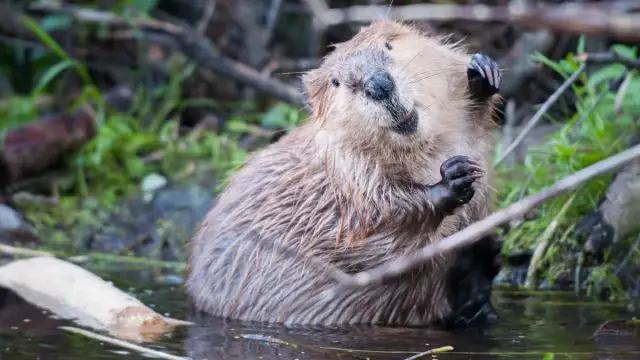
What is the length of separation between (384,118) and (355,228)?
34 cm

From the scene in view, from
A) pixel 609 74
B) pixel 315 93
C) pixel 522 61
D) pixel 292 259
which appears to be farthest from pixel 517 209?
pixel 522 61

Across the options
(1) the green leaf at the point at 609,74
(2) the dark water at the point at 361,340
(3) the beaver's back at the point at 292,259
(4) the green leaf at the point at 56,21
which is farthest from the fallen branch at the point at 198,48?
(2) the dark water at the point at 361,340

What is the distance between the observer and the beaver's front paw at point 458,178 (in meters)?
2.64

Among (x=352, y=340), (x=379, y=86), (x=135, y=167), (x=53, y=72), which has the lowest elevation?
(x=352, y=340)

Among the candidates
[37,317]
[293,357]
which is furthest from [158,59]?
[293,357]

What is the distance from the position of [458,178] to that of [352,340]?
479mm

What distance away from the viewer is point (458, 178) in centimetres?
265

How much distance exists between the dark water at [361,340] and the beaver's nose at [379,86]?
1.97ft

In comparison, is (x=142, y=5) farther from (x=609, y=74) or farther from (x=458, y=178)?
(x=458, y=178)

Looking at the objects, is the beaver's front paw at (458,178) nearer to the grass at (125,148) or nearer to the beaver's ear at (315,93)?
the beaver's ear at (315,93)

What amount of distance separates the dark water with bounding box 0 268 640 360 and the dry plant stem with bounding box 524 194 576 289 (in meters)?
0.28

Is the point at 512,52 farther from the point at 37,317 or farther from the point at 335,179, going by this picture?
the point at 37,317

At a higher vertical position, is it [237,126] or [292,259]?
[237,126]

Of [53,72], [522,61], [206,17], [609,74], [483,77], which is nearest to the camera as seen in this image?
[483,77]
